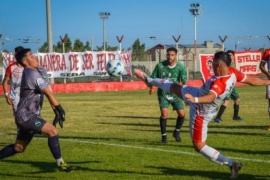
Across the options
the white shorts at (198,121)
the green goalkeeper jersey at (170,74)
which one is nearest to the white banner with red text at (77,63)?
the green goalkeeper jersey at (170,74)

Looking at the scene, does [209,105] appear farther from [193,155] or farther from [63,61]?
[63,61]

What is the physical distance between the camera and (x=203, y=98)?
263 inches

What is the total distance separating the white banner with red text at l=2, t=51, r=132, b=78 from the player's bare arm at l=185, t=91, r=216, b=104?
91.5 ft

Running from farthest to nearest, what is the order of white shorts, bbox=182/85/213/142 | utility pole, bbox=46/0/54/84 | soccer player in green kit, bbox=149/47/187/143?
utility pole, bbox=46/0/54/84 < soccer player in green kit, bbox=149/47/187/143 < white shorts, bbox=182/85/213/142

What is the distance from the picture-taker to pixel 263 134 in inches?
486

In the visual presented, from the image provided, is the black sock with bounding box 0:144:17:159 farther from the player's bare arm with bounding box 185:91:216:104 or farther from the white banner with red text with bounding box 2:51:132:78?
the white banner with red text with bounding box 2:51:132:78

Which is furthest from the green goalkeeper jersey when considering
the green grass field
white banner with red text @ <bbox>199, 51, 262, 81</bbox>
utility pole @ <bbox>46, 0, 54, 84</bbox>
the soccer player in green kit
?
utility pole @ <bbox>46, 0, 54, 84</bbox>

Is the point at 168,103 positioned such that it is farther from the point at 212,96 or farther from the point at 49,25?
the point at 49,25

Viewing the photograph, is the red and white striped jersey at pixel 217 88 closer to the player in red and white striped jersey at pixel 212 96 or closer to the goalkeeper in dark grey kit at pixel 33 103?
the player in red and white striped jersey at pixel 212 96

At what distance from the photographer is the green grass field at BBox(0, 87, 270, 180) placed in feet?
26.8

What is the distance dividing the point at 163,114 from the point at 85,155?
235cm

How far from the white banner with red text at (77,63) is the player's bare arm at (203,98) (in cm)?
2788

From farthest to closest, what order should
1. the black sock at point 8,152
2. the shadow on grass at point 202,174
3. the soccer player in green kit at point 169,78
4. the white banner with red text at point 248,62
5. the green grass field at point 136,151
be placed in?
the white banner with red text at point 248,62, the soccer player in green kit at point 169,78, the green grass field at point 136,151, the black sock at point 8,152, the shadow on grass at point 202,174

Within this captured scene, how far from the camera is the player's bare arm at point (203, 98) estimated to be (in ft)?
21.7
